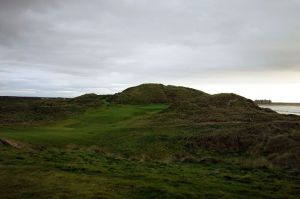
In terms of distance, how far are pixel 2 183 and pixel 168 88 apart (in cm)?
8309

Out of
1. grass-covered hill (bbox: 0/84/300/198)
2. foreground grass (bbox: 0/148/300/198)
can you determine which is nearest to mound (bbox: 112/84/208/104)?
grass-covered hill (bbox: 0/84/300/198)

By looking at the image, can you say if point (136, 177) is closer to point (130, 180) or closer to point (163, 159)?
point (130, 180)

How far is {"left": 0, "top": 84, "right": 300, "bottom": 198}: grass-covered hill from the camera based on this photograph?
54.4 feet

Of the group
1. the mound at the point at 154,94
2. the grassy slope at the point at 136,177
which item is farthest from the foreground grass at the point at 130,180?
the mound at the point at 154,94

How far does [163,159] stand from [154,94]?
6405 cm

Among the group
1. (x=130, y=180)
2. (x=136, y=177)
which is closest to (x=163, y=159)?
(x=136, y=177)

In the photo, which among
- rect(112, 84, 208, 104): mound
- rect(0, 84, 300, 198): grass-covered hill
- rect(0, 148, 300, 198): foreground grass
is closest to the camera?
rect(0, 148, 300, 198): foreground grass

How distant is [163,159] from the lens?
29.0m

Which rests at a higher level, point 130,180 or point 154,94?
point 154,94

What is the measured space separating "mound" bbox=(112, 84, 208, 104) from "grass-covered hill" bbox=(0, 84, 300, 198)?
30.0m

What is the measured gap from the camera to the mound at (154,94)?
288 ft

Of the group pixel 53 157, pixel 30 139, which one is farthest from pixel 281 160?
pixel 30 139

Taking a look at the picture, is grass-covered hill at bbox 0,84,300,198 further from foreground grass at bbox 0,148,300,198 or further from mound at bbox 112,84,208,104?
mound at bbox 112,84,208,104

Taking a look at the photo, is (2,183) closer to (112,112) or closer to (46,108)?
(112,112)
